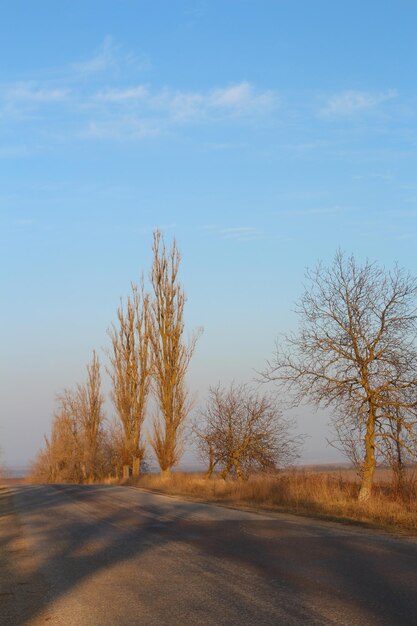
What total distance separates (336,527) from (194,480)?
16.2 meters

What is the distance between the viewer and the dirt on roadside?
704cm

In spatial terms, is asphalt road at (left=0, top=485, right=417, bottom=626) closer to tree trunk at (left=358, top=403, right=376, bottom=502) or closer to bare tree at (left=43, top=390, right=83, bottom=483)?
tree trunk at (left=358, top=403, right=376, bottom=502)

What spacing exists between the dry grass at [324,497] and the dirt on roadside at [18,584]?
712 centimetres

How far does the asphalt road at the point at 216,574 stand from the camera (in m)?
6.64

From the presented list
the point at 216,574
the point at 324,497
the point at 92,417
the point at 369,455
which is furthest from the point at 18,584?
the point at 92,417

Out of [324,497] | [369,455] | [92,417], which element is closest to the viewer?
[369,455]

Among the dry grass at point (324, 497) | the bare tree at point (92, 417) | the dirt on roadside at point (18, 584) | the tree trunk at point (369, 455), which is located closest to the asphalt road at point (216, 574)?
the dirt on roadside at point (18, 584)

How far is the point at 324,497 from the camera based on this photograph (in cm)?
1845

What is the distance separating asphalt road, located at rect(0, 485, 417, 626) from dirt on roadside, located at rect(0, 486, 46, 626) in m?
0.04

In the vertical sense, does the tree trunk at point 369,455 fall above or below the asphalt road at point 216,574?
above

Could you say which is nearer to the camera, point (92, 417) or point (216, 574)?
point (216, 574)

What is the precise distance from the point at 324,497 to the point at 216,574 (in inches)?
414

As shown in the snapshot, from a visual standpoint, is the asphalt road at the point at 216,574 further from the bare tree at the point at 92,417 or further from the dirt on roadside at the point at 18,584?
the bare tree at the point at 92,417

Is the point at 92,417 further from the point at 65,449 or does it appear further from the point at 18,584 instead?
the point at 18,584
